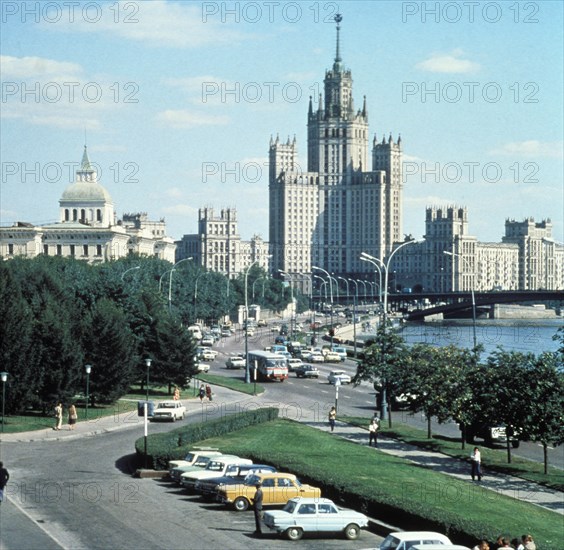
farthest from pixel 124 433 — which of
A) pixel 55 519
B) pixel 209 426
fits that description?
pixel 55 519

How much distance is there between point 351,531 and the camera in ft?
102

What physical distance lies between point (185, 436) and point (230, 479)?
9782 millimetres

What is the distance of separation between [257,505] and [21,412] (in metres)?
27.0

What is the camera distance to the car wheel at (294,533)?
100 ft

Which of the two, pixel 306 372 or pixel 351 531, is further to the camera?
pixel 306 372

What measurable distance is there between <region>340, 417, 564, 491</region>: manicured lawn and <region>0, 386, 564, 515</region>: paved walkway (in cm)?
51

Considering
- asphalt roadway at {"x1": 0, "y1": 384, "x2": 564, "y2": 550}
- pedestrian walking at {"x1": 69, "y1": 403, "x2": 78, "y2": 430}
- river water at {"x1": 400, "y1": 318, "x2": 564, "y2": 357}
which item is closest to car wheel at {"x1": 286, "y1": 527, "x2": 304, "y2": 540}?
asphalt roadway at {"x1": 0, "y1": 384, "x2": 564, "y2": 550}

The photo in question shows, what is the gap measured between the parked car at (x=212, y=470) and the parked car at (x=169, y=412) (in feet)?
60.1

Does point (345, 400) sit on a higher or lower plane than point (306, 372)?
lower

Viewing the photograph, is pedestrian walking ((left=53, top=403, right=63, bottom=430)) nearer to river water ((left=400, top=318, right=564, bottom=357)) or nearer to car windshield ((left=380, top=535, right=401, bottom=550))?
car windshield ((left=380, top=535, right=401, bottom=550))

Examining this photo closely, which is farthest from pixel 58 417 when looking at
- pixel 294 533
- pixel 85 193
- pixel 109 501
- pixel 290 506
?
pixel 85 193

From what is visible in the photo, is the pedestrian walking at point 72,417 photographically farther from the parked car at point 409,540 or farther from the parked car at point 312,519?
the parked car at point 409,540

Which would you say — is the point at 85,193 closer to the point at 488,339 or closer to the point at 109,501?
the point at 488,339

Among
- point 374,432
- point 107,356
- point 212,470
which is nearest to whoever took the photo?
point 212,470
